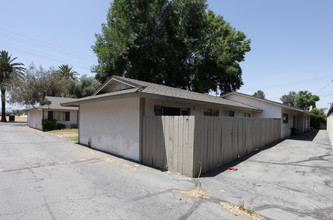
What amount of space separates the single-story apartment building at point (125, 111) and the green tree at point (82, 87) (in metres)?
23.7

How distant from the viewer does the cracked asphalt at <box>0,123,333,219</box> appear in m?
3.42

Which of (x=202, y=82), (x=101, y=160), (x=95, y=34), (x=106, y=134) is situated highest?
(x=95, y=34)

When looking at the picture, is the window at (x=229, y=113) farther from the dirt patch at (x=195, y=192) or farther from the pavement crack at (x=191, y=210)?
the pavement crack at (x=191, y=210)

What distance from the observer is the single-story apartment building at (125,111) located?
714 cm

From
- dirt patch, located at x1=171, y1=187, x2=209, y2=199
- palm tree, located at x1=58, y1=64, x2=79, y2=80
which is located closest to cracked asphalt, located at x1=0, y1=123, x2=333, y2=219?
dirt patch, located at x1=171, y1=187, x2=209, y2=199

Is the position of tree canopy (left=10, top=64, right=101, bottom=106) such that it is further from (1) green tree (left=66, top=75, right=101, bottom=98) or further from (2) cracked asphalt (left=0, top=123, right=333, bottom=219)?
(2) cracked asphalt (left=0, top=123, right=333, bottom=219)

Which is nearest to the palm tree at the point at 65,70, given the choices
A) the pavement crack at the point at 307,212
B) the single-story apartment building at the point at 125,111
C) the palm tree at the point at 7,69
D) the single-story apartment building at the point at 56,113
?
the palm tree at the point at 7,69

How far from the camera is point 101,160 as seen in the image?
7.52 meters

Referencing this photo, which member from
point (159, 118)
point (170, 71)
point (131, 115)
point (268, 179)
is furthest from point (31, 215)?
point (170, 71)

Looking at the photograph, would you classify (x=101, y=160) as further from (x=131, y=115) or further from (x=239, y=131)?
(x=239, y=131)

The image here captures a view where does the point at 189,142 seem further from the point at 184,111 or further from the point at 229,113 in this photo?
the point at 229,113

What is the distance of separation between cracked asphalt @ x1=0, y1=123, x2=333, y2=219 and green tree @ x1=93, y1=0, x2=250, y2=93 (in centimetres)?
1578

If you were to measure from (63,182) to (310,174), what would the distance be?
763 cm

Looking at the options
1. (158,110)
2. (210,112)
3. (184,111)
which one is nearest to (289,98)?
(210,112)
